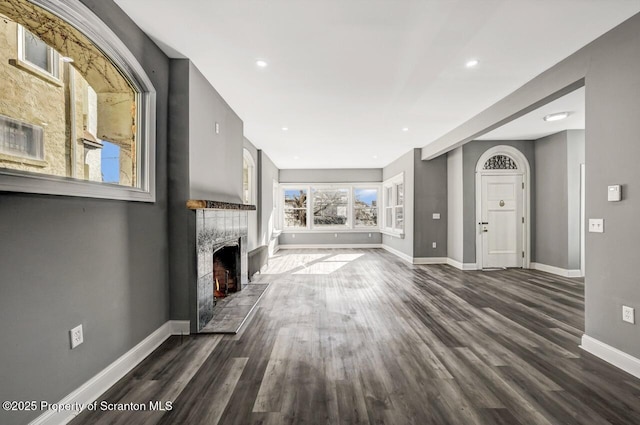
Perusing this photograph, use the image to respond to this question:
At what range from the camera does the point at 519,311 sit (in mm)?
3402

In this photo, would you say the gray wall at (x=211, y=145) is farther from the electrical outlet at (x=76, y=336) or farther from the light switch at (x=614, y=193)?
the light switch at (x=614, y=193)

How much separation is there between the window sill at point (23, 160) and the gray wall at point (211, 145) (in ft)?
4.18

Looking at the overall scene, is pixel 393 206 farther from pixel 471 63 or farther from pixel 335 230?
pixel 471 63

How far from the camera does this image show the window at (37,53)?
1436 millimetres

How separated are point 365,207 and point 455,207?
373 centimetres

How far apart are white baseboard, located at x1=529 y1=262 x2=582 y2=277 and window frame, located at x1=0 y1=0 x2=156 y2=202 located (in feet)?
21.9

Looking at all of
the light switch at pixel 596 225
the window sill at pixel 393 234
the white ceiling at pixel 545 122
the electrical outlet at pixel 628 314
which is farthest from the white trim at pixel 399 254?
the electrical outlet at pixel 628 314

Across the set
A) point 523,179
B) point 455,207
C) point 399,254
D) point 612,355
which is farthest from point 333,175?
point 612,355

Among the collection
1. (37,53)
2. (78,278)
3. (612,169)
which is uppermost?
(37,53)

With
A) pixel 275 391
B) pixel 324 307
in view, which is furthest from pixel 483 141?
pixel 275 391

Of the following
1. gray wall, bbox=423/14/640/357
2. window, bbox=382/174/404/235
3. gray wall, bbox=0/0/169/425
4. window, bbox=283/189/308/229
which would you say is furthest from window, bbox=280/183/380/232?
gray wall, bbox=423/14/640/357

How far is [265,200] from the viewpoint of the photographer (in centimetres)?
705

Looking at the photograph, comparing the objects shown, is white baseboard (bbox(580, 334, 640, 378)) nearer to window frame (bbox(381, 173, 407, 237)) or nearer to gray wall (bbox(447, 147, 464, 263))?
gray wall (bbox(447, 147, 464, 263))

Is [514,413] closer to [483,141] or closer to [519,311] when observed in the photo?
[519,311]
